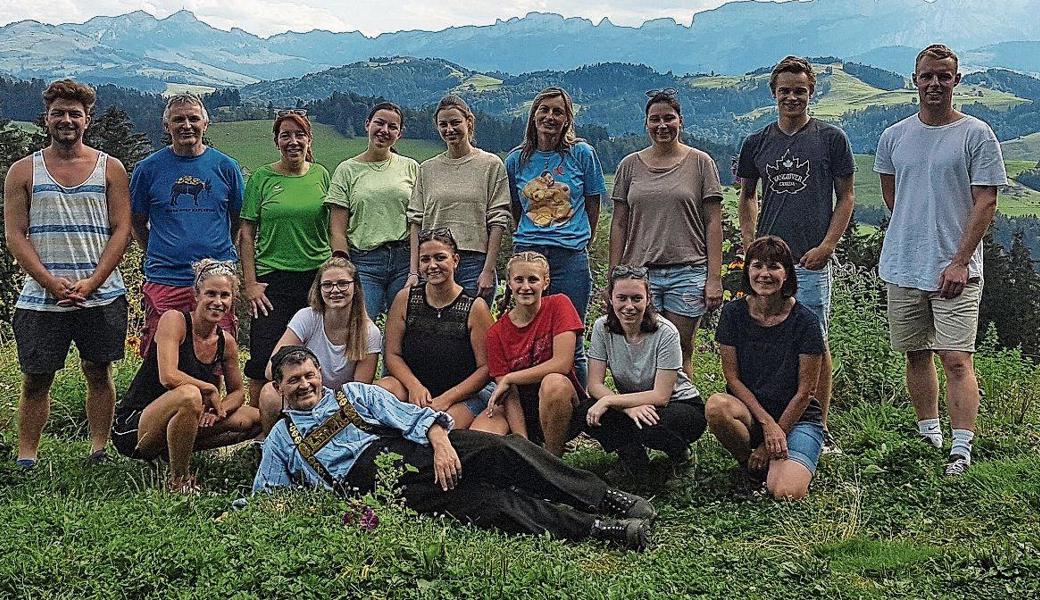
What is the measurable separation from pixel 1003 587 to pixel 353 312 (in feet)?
13.2

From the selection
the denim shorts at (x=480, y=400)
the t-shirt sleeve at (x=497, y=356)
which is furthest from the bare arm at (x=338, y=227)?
the denim shorts at (x=480, y=400)

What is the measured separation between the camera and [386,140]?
6695 mm

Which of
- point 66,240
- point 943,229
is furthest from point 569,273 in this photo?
point 66,240

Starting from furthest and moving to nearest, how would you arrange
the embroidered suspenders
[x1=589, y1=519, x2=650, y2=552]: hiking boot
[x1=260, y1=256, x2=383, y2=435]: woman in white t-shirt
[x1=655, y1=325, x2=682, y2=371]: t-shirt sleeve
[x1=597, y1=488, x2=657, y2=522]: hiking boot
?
[x1=260, y1=256, x2=383, y2=435]: woman in white t-shirt < [x1=655, y1=325, x2=682, y2=371]: t-shirt sleeve < the embroidered suspenders < [x1=597, y1=488, x2=657, y2=522]: hiking boot < [x1=589, y1=519, x2=650, y2=552]: hiking boot

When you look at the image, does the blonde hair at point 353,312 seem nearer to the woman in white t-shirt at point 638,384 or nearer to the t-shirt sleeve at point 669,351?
the woman in white t-shirt at point 638,384

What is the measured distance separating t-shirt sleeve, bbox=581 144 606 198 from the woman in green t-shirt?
194cm

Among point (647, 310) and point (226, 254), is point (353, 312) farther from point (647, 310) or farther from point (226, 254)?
point (647, 310)

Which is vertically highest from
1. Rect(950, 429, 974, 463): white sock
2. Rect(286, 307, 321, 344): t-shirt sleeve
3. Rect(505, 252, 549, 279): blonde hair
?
Rect(505, 252, 549, 279): blonde hair

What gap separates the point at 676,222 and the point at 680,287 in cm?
45

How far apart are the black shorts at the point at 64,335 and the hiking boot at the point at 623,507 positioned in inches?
136

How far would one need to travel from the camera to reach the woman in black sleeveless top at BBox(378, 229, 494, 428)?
6.06m

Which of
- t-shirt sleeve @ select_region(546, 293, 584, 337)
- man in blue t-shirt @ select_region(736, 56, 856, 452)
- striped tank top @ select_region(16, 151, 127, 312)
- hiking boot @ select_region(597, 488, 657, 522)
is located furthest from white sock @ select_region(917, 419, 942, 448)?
striped tank top @ select_region(16, 151, 127, 312)

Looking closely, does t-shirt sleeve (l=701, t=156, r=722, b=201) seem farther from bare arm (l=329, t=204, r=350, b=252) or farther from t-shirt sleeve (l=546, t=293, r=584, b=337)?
bare arm (l=329, t=204, r=350, b=252)

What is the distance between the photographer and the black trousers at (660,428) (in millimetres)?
5773
